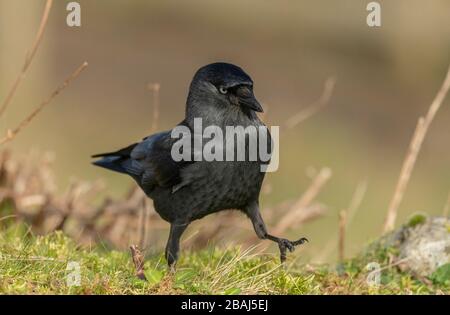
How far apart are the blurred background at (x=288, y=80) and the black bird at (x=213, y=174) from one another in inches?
216

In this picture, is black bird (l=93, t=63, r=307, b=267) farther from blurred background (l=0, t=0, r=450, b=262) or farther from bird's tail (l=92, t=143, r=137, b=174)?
blurred background (l=0, t=0, r=450, b=262)

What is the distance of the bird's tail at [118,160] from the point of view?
619cm

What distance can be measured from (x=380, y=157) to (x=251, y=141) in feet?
30.7

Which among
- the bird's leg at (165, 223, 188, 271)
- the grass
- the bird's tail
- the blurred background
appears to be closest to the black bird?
the bird's leg at (165, 223, 188, 271)

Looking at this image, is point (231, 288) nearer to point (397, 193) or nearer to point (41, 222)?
point (397, 193)

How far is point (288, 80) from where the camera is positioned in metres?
16.1

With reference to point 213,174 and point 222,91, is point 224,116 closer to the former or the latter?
point 222,91

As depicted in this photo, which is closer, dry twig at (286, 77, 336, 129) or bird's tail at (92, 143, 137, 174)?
bird's tail at (92, 143, 137, 174)

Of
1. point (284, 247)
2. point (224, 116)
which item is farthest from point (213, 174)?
point (284, 247)

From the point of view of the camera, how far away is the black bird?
5.13 metres

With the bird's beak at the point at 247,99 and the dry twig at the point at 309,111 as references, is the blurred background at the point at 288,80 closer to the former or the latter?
the dry twig at the point at 309,111

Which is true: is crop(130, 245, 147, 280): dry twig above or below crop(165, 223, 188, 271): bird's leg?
below

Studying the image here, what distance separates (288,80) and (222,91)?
11.0 metres
